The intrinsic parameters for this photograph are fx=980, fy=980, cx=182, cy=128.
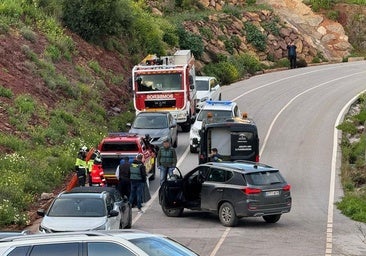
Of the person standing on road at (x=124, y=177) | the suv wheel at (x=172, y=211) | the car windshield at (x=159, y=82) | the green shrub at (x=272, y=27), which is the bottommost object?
the suv wheel at (x=172, y=211)

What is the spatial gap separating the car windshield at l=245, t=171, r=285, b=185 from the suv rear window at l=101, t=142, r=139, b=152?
6510 mm

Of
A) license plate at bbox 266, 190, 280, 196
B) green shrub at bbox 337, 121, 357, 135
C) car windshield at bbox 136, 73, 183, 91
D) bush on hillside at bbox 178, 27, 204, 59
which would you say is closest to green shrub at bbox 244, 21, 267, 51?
bush on hillside at bbox 178, 27, 204, 59

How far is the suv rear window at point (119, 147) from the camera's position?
1205 inches

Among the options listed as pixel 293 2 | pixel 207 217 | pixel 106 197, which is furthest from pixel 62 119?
pixel 293 2

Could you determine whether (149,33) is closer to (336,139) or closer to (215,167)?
(336,139)

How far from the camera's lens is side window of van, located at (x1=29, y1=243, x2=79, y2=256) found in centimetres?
1219

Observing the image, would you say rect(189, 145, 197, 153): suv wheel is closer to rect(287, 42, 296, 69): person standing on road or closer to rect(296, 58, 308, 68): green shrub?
rect(287, 42, 296, 69): person standing on road

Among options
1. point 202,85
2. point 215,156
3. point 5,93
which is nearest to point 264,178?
point 215,156

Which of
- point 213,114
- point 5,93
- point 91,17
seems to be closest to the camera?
point 5,93

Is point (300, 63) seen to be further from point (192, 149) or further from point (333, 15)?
point (192, 149)

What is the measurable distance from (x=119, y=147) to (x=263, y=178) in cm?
711

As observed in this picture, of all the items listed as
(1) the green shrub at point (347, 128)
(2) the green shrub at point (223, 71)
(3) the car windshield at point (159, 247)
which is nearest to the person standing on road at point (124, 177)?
(3) the car windshield at point (159, 247)

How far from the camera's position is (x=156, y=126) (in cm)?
3625

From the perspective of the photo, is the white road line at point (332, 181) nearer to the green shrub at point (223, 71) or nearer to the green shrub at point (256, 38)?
the green shrub at point (223, 71)
